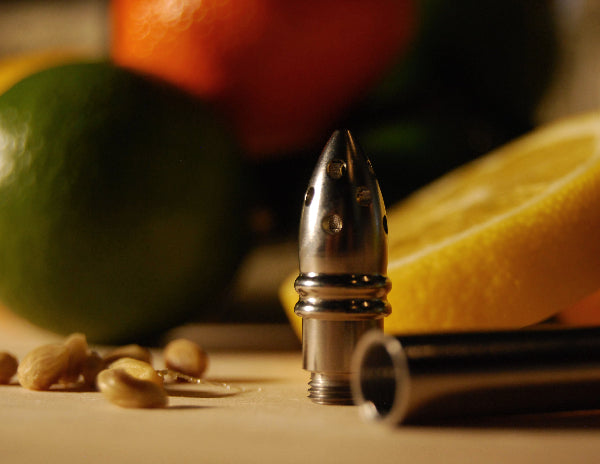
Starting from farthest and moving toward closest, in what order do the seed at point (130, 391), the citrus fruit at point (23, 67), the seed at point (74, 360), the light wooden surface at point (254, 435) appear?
the citrus fruit at point (23, 67) → the seed at point (74, 360) → the seed at point (130, 391) → the light wooden surface at point (254, 435)

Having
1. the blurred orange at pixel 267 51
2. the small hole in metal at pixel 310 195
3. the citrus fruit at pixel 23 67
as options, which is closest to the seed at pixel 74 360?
the small hole in metal at pixel 310 195

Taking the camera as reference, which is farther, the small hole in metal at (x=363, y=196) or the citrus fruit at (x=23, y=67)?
the citrus fruit at (x=23, y=67)

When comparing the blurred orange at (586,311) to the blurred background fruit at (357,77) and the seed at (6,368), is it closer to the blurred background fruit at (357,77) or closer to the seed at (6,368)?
the blurred background fruit at (357,77)

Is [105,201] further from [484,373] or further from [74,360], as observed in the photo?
[484,373]

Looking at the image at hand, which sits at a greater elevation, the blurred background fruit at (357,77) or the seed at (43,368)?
the blurred background fruit at (357,77)

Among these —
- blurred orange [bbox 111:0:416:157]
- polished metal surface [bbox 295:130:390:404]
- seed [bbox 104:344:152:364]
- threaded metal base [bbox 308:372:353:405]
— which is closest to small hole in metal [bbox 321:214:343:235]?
polished metal surface [bbox 295:130:390:404]

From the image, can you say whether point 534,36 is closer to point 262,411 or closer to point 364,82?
point 364,82

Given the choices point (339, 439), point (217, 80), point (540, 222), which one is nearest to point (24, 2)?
point (217, 80)
